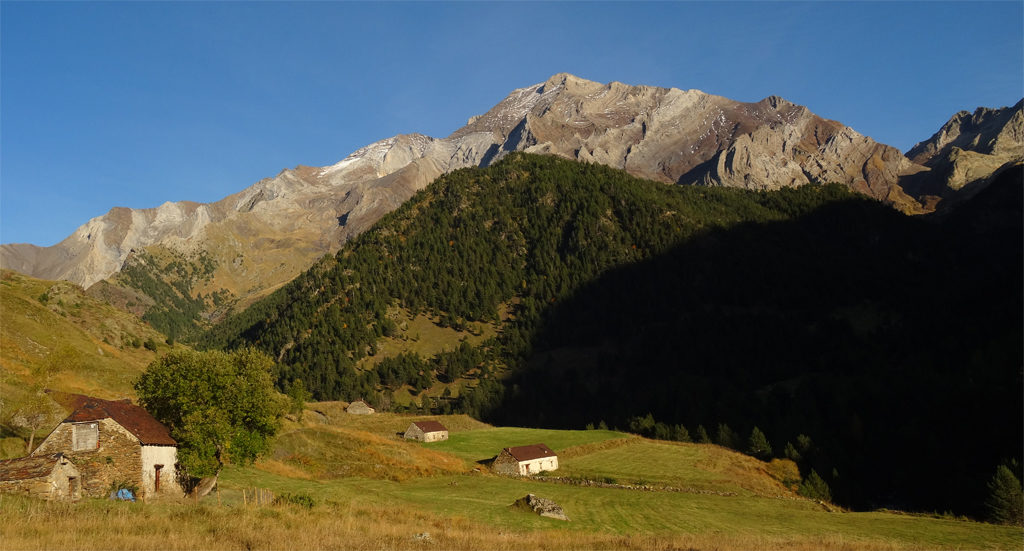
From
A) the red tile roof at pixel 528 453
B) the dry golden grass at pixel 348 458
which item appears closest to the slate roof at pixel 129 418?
the dry golden grass at pixel 348 458

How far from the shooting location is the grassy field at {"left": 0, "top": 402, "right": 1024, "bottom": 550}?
2475 centimetres

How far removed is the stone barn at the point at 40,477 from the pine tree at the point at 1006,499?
8606 centimetres

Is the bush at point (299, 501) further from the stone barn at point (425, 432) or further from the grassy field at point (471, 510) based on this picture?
the stone barn at point (425, 432)

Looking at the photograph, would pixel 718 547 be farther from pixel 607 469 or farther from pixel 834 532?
pixel 607 469

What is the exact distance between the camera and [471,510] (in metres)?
49.9

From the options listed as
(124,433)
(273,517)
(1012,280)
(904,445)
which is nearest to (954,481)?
(904,445)

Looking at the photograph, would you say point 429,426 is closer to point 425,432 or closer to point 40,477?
point 425,432

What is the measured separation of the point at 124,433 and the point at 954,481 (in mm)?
98086

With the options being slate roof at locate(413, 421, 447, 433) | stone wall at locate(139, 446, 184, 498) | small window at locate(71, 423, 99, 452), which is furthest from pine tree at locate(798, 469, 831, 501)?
small window at locate(71, 423, 99, 452)

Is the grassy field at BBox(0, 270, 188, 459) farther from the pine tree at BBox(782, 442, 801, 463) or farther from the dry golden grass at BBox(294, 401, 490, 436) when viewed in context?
the pine tree at BBox(782, 442, 801, 463)

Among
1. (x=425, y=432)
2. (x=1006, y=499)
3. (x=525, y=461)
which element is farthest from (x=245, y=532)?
(x=425, y=432)

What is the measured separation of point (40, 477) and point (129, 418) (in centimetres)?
801

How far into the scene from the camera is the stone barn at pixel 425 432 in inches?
4333

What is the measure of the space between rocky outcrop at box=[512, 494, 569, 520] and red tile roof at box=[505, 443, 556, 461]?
32.3 meters
